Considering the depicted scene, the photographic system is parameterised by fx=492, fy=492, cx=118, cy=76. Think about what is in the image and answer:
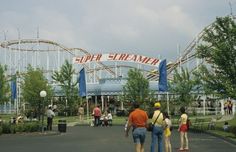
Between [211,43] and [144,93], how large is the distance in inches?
1043

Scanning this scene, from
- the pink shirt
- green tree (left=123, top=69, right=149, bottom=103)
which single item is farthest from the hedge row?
green tree (left=123, top=69, right=149, bottom=103)

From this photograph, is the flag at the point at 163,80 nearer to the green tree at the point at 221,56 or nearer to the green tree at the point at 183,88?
the green tree at the point at 221,56

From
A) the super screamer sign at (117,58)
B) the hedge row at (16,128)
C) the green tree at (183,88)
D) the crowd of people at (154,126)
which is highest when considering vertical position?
the super screamer sign at (117,58)

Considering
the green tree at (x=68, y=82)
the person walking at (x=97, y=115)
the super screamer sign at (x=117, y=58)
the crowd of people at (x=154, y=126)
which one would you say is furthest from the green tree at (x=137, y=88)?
the crowd of people at (x=154, y=126)

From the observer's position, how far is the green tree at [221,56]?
91.4ft

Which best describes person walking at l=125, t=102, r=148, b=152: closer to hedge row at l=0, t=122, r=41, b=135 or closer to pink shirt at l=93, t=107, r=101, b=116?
hedge row at l=0, t=122, r=41, b=135

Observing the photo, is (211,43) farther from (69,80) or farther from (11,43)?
(11,43)

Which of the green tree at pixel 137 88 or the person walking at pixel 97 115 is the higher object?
the green tree at pixel 137 88

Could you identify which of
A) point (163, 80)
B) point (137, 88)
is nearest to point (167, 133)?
point (163, 80)

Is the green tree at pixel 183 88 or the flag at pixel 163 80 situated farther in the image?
the green tree at pixel 183 88

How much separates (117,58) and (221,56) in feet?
131

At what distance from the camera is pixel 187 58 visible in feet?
221

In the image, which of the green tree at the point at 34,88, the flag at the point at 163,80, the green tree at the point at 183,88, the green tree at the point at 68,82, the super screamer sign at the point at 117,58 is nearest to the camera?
the flag at the point at 163,80

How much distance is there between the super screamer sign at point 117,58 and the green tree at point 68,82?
151 centimetres
